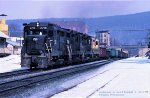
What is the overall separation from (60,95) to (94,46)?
43740 mm

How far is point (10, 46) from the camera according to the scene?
329 feet

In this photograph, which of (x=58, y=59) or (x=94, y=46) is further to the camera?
(x=94, y=46)

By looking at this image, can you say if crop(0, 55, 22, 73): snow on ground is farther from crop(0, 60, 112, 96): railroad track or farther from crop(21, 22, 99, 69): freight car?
crop(0, 60, 112, 96): railroad track

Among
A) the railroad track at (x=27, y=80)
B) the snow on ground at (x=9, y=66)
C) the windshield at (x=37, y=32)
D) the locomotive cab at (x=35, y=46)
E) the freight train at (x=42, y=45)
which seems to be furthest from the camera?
the snow on ground at (x=9, y=66)

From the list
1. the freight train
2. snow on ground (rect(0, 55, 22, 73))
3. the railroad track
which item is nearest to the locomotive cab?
the freight train

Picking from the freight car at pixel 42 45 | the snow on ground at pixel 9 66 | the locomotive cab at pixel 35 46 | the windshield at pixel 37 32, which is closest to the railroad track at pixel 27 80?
the locomotive cab at pixel 35 46

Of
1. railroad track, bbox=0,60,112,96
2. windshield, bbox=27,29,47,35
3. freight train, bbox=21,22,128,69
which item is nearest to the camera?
railroad track, bbox=0,60,112,96

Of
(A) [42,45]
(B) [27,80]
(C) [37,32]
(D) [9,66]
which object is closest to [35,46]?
(A) [42,45]

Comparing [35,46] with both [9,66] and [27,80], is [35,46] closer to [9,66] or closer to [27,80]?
[27,80]

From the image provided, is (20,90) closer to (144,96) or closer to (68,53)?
(144,96)

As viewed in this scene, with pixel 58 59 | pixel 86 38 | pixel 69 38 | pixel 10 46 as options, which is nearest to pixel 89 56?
pixel 86 38

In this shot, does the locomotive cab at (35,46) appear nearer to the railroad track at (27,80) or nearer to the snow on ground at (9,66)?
the snow on ground at (9,66)

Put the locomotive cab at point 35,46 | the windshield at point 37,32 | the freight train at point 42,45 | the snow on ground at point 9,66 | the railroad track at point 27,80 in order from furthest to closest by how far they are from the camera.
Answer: the snow on ground at point 9,66 → the windshield at point 37,32 → the freight train at point 42,45 → the locomotive cab at point 35,46 → the railroad track at point 27,80

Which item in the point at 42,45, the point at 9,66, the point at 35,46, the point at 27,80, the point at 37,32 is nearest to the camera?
the point at 27,80
